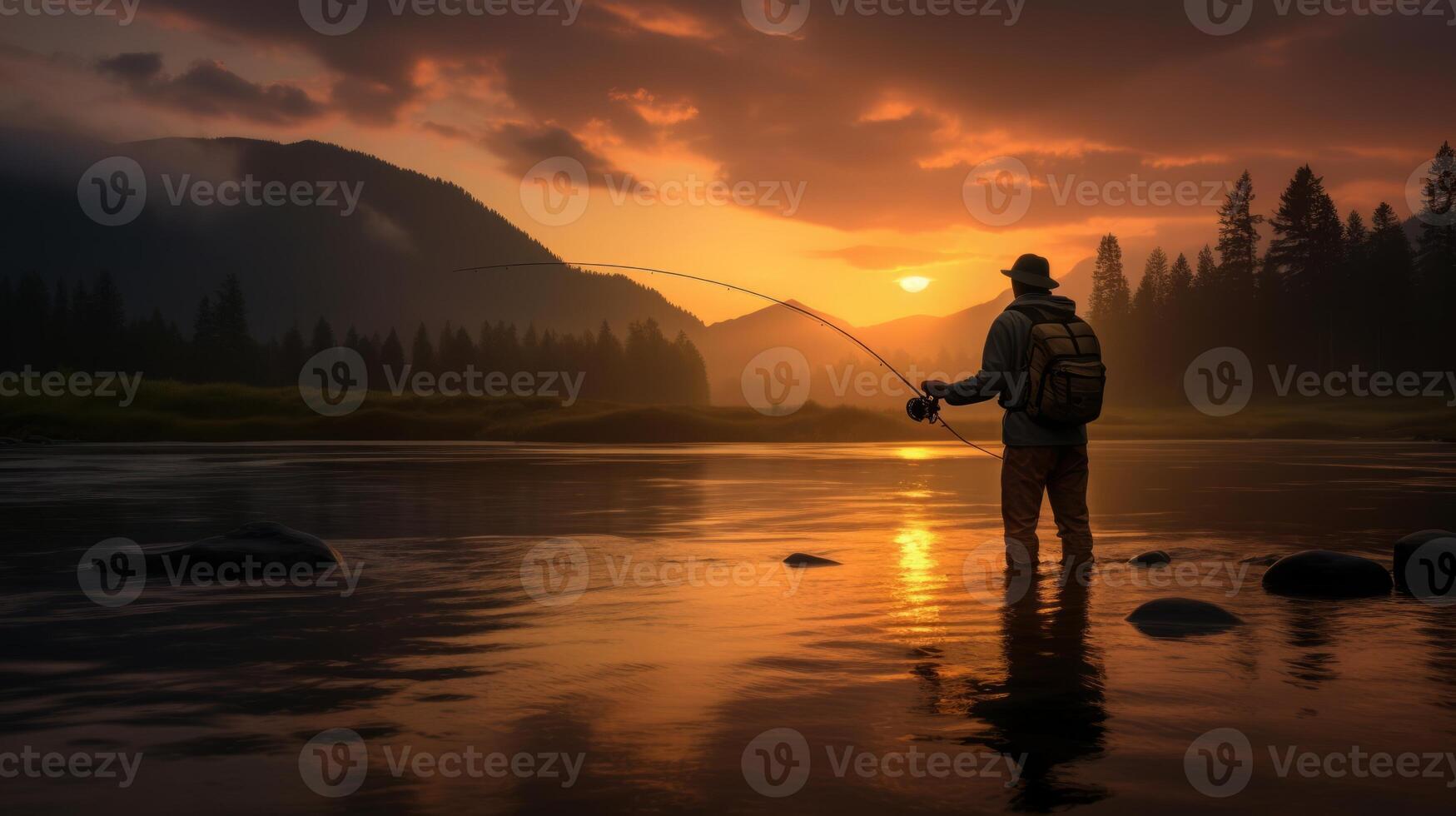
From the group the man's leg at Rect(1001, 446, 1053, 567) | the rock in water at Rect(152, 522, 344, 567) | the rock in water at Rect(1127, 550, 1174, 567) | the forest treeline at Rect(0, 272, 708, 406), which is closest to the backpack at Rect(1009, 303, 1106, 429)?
the man's leg at Rect(1001, 446, 1053, 567)

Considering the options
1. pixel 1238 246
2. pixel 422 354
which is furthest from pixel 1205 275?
Answer: pixel 422 354

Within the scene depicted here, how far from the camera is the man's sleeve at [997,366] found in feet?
31.2

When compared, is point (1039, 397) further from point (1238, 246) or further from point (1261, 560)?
point (1238, 246)

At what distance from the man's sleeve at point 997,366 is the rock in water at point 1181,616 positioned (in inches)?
83.3

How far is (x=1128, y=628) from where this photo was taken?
26.2 ft

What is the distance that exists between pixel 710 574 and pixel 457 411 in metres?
83.2

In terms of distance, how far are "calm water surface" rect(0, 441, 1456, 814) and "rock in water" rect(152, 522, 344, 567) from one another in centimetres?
56

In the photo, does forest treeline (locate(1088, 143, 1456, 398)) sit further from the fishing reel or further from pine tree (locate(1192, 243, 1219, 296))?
the fishing reel

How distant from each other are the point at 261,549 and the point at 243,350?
16930 cm

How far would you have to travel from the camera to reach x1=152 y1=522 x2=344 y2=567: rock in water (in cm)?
1109

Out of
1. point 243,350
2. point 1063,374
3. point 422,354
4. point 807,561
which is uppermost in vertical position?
point 243,350

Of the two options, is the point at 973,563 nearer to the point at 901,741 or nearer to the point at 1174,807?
the point at 901,741

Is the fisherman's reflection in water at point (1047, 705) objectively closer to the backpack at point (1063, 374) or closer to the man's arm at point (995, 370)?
the backpack at point (1063, 374)

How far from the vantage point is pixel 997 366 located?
378 inches
